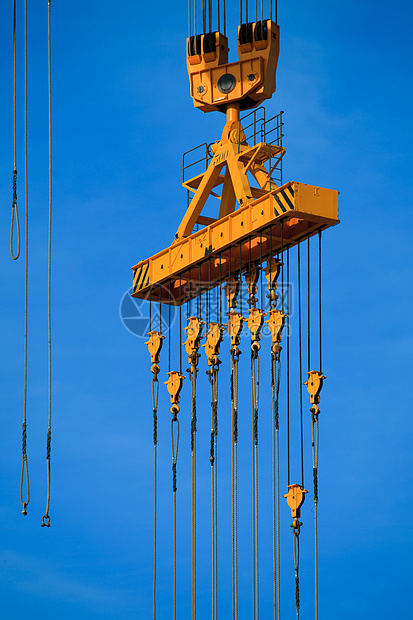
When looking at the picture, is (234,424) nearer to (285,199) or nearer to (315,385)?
(315,385)

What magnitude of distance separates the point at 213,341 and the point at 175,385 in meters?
1.86

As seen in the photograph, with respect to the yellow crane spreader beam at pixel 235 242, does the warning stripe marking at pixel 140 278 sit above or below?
above

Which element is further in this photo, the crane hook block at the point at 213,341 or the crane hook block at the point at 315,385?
the crane hook block at the point at 213,341

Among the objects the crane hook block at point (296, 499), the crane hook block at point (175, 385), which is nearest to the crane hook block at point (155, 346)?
the crane hook block at point (175, 385)

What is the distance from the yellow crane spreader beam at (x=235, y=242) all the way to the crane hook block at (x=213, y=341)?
3.98 ft

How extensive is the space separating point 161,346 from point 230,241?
4.06 m

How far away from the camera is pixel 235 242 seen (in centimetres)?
3438

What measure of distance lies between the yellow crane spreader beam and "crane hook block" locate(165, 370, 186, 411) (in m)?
1.78

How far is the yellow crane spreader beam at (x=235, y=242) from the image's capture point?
32.7 m

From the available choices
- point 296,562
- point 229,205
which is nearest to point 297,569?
point 296,562

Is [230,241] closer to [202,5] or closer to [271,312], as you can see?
[271,312]

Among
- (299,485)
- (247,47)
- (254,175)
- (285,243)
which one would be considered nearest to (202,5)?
(247,47)

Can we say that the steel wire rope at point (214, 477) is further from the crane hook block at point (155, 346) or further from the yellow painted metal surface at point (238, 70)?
the yellow painted metal surface at point (238, 70)

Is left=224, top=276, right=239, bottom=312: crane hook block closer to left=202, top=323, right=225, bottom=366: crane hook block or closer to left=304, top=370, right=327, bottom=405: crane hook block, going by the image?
left=202, top=323, right=225, bottom=366: crane hook block
